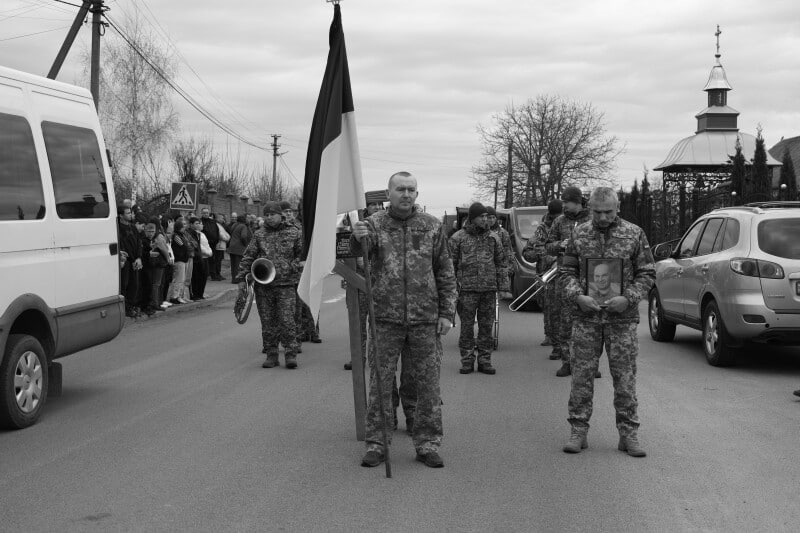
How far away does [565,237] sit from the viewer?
35.8 ft

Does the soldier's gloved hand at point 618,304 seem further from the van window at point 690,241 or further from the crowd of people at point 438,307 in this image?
the van window at point 690,241

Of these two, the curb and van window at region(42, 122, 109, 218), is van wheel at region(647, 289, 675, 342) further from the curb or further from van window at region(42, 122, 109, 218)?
the curb

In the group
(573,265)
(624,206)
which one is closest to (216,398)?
(573,265)

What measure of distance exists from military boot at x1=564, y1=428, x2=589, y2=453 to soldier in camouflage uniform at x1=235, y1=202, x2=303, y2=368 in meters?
4.85

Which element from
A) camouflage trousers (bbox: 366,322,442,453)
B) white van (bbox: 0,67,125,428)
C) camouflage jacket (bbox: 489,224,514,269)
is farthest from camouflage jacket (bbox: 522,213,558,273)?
camouflage trousers (bbox: 366,322,442,453)

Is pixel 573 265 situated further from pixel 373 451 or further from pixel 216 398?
pixel 216 398

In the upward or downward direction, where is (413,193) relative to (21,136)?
downward

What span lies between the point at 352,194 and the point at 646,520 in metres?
2.99

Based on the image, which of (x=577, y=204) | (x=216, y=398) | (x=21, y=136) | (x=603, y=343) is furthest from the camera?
(x=577, y=204)

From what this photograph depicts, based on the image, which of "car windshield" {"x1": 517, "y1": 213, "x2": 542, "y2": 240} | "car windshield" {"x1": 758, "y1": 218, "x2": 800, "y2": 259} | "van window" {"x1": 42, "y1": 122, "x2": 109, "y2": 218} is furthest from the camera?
"car windshield" {"x1": 517, "y1": 213, "x2": 542, "y2": 240}

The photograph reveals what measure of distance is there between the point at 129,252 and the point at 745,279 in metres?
9.61

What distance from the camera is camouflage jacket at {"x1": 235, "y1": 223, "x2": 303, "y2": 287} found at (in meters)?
11.4

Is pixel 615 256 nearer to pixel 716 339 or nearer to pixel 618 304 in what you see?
pixel 618 304

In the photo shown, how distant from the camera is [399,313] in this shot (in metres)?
6.64
